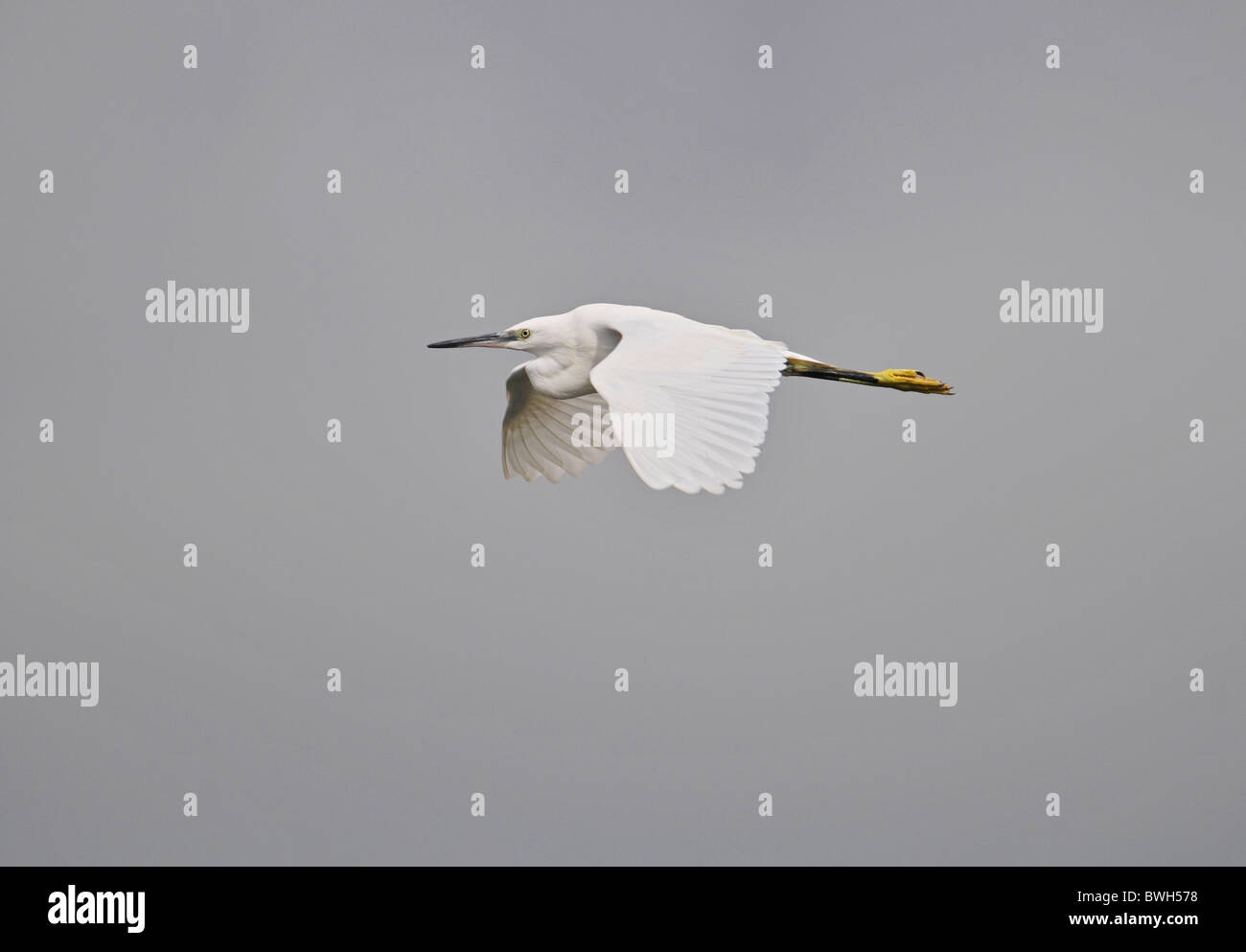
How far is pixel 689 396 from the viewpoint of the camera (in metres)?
4.70

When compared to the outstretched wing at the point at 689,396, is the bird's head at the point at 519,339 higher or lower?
higher

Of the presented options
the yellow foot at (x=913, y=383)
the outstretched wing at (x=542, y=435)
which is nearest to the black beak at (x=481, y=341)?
A: the outstretched wing at (x=542, y=435)

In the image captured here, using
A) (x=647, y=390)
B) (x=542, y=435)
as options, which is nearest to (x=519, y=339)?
(x=542, y=435)

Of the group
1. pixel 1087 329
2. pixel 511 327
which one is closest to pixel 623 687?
pixel 1087 329

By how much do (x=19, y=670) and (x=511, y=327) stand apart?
5.31 meters

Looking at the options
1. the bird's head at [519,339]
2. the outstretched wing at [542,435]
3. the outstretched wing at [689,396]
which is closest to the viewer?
the outstretched wing at [689,396]

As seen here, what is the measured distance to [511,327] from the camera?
6.12m

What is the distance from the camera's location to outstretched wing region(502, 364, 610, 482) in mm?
6527

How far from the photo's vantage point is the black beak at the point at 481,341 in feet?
20.2

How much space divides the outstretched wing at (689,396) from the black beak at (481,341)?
2.22 ft

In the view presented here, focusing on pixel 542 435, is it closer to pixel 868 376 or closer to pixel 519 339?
pixel 519 339

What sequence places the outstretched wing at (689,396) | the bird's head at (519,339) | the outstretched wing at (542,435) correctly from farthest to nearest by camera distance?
1. the outstretched wing at (542,435)
2. the bird's head at (519,339)
3. the outstretched wing at (689,396)

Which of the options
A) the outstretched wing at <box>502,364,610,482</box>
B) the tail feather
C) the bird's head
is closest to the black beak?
the bird's head

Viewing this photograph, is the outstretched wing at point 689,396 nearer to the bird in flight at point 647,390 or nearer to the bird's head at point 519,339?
the bird in flight at point 647,390
